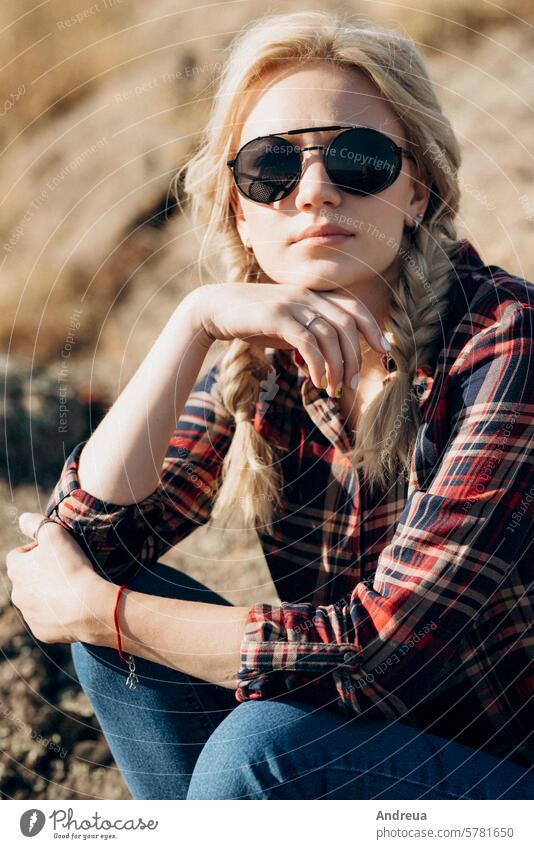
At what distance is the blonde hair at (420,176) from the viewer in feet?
5.72

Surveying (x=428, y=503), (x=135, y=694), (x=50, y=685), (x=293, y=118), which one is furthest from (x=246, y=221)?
(x=50, y=685)

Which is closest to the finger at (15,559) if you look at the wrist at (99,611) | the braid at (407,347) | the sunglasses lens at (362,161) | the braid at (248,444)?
the wrist at (99,611)

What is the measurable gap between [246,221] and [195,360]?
1.09 feet

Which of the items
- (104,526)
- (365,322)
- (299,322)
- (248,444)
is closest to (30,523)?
(104,526)

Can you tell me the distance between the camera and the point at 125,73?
4.23 meters

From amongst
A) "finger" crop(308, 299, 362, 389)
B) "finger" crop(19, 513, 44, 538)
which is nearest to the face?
"finger" crop(308, 299, 362, 389)

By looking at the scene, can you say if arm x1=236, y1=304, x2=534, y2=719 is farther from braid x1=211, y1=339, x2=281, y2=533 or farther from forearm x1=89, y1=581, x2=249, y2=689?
braid x1=211, y1=339, x2=281, y2=533

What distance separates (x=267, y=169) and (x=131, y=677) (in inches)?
41.1

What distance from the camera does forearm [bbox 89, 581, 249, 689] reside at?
61.0 inches

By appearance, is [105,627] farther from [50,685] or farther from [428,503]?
[50,685]

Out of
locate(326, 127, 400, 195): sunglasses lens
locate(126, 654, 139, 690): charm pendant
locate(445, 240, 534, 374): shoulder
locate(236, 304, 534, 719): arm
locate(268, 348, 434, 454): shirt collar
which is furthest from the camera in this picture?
locate(268, 348, 434, 454): shirt collar

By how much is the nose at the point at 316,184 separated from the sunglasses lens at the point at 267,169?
0.02 m

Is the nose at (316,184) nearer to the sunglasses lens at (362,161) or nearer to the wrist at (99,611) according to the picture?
the sunglasses lens at (362,161)
